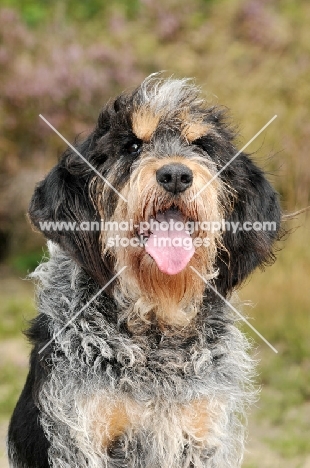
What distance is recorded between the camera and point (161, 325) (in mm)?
3793

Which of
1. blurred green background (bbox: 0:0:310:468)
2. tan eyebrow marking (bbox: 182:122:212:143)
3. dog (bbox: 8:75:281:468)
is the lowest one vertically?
dog (bbox: 8:75:281:468)

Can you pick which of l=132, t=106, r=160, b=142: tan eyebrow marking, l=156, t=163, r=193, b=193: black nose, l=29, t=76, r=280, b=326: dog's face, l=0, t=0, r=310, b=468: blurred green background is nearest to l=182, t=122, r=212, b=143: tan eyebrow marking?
l=29, t=76, r=280, b=326: dog's face

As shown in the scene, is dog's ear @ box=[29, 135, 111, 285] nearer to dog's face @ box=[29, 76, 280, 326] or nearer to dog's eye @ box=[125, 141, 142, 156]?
dog's face @ box=[29, 76, 280, 326]

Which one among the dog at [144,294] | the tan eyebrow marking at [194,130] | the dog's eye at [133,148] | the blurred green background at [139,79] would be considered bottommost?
the dog at [144,294]

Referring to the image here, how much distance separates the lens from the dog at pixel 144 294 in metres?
3.56

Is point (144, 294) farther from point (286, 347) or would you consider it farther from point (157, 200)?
point (286, 347)

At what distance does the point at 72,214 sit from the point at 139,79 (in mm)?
7148

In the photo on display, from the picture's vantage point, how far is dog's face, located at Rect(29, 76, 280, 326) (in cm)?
354

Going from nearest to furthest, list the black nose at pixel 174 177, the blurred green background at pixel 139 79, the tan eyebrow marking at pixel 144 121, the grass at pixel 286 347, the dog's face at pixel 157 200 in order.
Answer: the black nose at pixel 174 177 < the dog's face at pixel 157 200 < the tan eyebrow marking at pixel 144 121 < the grass at pixel 286 347 < the blurred green background at pixel 139 79

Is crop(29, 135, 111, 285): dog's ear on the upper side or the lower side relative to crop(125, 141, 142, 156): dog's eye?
lower


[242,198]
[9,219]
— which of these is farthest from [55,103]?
[242,198]

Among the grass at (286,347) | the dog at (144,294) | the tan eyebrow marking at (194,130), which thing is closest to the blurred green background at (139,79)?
the grass at (286,347)

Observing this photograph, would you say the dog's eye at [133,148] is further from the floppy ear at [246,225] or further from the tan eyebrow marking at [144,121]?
the floppy ear at [246,225]

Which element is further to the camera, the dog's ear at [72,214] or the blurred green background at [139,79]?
the blurred green background at [139,79]
